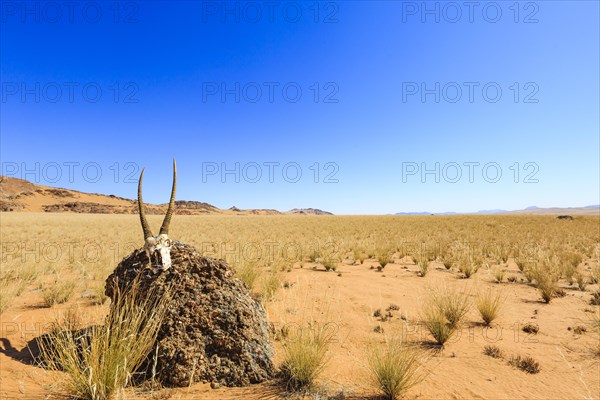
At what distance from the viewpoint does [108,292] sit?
384 cm

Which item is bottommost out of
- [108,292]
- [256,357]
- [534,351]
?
[534,351]

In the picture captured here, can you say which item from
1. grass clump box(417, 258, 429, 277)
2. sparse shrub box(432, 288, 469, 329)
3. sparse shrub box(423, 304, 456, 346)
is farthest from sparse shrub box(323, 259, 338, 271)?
sparse shrub box(423, 304, 456, 346)

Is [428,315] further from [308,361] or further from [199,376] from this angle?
[199,376]

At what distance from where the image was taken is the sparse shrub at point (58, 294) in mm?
5441

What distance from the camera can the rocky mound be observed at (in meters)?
3.09

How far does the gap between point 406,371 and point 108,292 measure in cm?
372

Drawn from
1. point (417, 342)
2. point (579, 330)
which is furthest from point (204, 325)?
point (579, 330)

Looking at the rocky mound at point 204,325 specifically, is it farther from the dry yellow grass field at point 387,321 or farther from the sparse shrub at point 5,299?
the sparse shrub at point 5,299

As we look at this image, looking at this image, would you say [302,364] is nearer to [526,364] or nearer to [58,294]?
[526,364]

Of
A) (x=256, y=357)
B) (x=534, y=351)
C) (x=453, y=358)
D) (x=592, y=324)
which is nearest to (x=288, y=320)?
(x=256, y=357)

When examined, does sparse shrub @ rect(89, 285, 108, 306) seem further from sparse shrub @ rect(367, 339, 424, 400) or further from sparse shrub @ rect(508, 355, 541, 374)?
sparse shrub @ rect(508, 355, 541, 374)

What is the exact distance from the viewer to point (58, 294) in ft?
18.4

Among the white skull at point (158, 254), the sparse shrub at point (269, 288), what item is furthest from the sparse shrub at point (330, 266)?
the white skull at point (158, 254)

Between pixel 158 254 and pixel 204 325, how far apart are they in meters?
1.04
